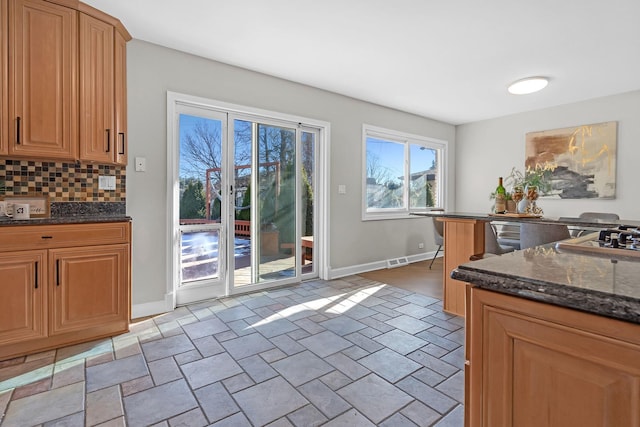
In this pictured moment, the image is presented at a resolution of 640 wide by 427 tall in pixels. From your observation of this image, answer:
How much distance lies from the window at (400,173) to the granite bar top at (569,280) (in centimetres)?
363

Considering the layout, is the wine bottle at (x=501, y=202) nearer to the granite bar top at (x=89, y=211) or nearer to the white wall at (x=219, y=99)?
the white wall at (x=219, y=99)

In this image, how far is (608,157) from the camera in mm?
4273

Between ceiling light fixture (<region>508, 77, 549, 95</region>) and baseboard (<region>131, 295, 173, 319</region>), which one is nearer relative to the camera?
baseboard (<region>131, 295, 173, 319</region>)

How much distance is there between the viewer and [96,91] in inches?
94.6

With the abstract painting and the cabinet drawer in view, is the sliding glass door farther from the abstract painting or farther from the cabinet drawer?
the abstract painting

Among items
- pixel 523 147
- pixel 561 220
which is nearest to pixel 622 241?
pixel 561 220

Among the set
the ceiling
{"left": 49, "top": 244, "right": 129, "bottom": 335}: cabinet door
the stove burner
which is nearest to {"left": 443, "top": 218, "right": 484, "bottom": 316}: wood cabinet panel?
the stove burner

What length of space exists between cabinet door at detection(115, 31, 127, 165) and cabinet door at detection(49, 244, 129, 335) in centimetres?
76

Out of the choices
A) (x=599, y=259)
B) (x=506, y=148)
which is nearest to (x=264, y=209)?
(x=599, y=259)

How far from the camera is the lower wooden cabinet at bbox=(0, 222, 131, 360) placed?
204cm

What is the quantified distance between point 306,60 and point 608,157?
4.21 metres

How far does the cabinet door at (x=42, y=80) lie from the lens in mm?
2125

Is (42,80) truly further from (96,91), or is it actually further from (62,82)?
(96,91)

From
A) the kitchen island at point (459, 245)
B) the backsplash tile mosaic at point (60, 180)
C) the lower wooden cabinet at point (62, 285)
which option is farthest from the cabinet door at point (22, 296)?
the kitchen island at point (459, 245)
